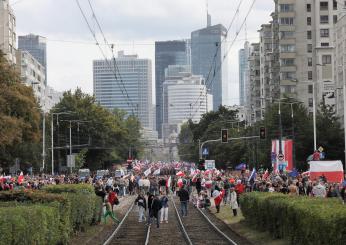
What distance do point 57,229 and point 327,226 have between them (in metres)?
9.96

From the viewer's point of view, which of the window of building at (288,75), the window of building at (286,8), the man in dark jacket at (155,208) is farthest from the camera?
the window of building at (288,75)

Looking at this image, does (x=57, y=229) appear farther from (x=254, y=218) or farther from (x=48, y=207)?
(x=254, y=218)

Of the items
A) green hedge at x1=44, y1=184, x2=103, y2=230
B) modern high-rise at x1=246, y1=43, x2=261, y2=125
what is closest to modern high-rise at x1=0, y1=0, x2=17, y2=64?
modern high-rise at x1=246, y1=43, x2=261, y2=125

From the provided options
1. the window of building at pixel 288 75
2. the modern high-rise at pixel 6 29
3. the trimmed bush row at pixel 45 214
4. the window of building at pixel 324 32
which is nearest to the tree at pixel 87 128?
the modern high-rise at pixel 6 29

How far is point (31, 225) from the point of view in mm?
20953

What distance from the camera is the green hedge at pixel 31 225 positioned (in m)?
18.7

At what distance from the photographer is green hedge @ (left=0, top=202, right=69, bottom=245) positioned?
736 inches

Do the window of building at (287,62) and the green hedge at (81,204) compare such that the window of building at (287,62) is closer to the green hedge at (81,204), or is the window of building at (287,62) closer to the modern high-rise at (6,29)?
the modern high-rise at (6,29)

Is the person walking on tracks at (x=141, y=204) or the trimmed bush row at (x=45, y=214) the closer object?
the trimmed bush row at (x=45, y=214)

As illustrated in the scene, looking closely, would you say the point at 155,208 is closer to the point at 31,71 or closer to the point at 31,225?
the point at 31,225

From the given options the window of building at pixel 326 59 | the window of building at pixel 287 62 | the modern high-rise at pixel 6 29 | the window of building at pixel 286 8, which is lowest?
the window of building at pixel 326 59

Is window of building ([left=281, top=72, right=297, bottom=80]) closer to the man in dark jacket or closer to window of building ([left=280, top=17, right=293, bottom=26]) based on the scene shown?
window of building ([left=280, top=17, right=293, bottom=26])

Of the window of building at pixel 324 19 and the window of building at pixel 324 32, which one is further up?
the window of building at pixel 324 19

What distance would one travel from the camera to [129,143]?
184250 mm
